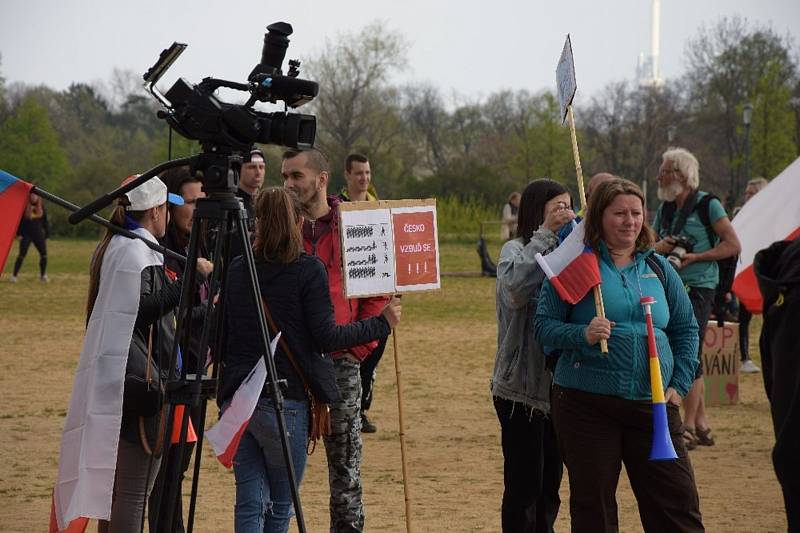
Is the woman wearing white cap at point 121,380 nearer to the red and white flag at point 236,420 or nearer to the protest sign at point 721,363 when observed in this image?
the red and white flag at point 236,420

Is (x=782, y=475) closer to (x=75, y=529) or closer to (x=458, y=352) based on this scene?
(x=75, y=529)

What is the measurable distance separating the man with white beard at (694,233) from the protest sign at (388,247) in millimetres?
3125

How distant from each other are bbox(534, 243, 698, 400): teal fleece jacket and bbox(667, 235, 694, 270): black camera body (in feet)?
10.6

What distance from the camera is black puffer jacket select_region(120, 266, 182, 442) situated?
5.07 meters

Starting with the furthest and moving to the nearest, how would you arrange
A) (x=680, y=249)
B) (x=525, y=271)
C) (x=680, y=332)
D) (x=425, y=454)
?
(x=425, y=454) → (x=680, y=249) → (x=525, y=271) → (x=680, y=332)

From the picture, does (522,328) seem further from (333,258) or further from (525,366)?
(333,258)

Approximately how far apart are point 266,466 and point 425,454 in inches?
153

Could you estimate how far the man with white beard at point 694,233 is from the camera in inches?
331

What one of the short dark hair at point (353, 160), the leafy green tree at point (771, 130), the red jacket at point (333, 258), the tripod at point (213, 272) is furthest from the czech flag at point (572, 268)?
the leafy green tree at point (771, 130)

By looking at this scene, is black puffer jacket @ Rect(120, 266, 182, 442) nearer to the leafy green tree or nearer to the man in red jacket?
the man in red jacket

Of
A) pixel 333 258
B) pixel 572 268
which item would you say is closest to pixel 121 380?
pixel 333 258

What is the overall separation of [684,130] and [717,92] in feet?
25.7

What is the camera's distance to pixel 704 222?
851 centimetres

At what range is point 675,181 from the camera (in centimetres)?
845
